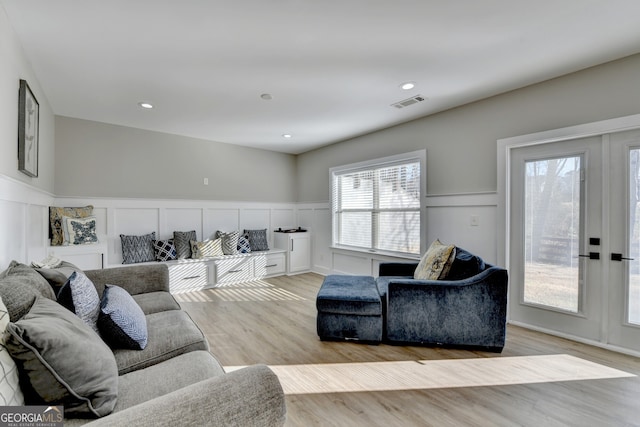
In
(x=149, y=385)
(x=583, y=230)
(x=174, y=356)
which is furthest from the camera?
(x=583, y=230)

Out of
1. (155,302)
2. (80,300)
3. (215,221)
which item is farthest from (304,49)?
(215,221)

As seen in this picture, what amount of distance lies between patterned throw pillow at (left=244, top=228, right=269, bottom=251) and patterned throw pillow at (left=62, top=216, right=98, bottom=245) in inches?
91.3

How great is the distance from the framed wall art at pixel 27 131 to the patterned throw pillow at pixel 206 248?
220cm

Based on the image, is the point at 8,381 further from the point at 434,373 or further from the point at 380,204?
the point at 380,204

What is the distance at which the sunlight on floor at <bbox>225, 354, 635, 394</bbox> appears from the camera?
201 cm

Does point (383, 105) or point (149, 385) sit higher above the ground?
point (383, 105)

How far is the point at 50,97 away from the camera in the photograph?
10.7ft

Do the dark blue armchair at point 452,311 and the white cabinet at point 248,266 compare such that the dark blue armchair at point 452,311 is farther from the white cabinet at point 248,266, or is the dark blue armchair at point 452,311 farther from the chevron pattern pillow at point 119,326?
the white cabinet at point 248,266

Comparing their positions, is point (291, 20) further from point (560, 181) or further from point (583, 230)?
point (583, 230)

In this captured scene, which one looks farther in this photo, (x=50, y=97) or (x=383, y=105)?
(x=383, y=105)

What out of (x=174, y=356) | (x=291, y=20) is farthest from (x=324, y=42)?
(x=174, y=356)

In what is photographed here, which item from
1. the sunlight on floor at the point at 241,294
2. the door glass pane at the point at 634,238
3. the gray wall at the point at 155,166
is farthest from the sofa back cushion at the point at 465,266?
the gray wall at the point at 155,166

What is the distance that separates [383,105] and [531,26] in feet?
5.35

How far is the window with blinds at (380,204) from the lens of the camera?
4.09m
